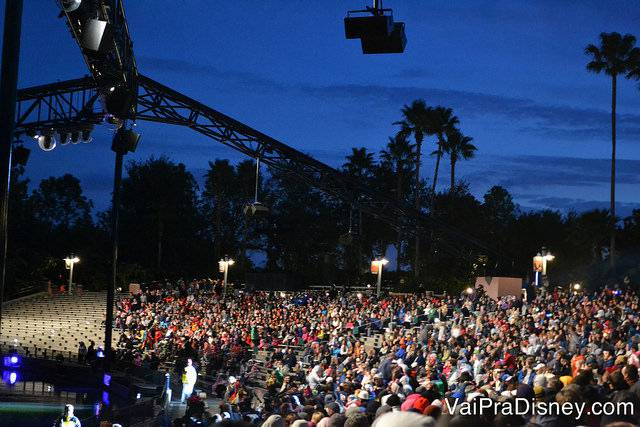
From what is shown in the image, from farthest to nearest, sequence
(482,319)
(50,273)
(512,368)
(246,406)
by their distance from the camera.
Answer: (50,273), (482,319), (246,406), (512,368)

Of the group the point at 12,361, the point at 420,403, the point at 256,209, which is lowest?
the point at 12,361

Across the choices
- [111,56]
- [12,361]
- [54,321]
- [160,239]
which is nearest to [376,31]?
[111,56]

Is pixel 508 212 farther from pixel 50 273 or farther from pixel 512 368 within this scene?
pixel 512 368

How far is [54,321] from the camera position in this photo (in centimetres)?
4103

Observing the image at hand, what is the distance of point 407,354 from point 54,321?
2662 centimetres

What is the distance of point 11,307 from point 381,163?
34.9 meters

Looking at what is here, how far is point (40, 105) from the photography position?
20484 millimetres

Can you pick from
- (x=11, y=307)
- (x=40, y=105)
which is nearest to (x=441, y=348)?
(x=40, y=105)

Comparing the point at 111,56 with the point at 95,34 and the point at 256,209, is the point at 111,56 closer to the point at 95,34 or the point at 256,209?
the point at 95,34

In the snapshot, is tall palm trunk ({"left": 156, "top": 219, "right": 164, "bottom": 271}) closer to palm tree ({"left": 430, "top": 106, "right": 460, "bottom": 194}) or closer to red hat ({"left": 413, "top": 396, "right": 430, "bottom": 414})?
palm tree ({"left": 430, "top": 106, "right": 460, "bottom": 194})

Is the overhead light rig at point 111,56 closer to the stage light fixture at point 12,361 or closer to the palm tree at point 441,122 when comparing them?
the stage light fixture at point 12,361

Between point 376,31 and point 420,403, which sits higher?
point 376,31

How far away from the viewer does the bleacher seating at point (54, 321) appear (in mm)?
37037

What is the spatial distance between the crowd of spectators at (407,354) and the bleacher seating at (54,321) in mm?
2194
